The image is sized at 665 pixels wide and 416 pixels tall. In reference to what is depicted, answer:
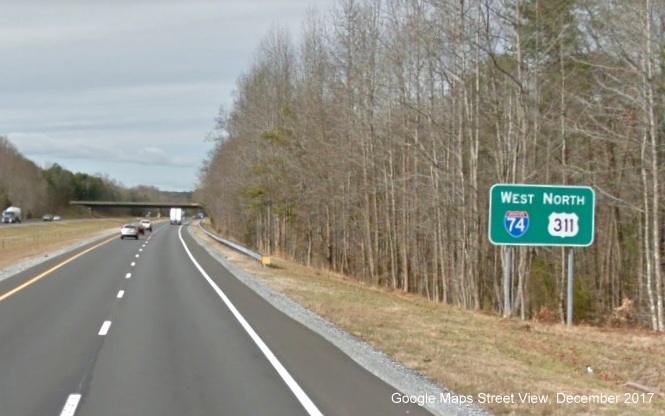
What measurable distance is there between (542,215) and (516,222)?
0.71 metres

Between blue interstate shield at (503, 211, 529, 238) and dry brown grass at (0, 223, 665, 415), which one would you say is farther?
blue interstate shield at (503, 211, 529, 238)

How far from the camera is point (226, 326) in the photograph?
16406 millimetres

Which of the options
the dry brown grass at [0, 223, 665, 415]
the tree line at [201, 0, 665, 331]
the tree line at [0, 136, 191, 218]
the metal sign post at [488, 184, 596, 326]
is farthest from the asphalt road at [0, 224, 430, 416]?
the tree line at [0, 136, 191, 218]

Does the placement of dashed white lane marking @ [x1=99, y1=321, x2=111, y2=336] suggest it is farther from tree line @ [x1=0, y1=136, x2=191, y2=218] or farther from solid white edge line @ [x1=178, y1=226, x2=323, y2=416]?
tree line @ [x1=0, y1=136, x2=191, y2=218]

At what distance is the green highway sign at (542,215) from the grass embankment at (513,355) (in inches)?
86.9

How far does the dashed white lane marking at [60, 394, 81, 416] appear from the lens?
28.1ft

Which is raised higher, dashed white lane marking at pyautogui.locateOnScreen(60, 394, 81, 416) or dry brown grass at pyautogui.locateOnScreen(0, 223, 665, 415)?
dashed white lane marking at pyautogui.locateOnScreen(60, 394, 81, 416)

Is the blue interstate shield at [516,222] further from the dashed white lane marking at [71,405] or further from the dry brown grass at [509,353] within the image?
the dashed white lane marking at [71,405]

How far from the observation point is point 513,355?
45.5 feet

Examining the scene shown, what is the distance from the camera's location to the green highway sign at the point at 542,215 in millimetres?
20938

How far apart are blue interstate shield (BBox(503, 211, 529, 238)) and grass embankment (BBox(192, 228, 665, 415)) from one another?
2.26 metres

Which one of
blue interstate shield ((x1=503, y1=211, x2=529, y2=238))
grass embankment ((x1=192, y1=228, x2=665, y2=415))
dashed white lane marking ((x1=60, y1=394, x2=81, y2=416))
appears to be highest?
blue interstate shield ((x1=503, y1=211, x2=529, y2=238))

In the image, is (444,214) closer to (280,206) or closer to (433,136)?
(433,136)

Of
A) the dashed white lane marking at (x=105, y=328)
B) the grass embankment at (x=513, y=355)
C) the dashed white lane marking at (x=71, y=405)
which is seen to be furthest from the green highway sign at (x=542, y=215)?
the dashed white lane marking at (x=71, y=405)
